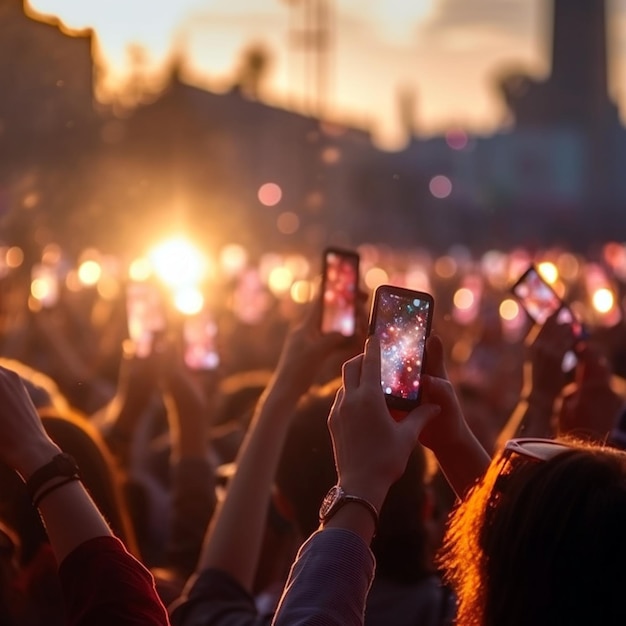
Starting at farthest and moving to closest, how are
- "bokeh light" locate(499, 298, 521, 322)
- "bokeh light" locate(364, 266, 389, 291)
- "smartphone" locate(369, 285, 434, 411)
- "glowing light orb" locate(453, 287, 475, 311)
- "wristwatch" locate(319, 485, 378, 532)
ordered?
"bokeh light" locate(364, 266, 389, 291) → "glowing light orb" locate(453, 287, 475, 311) → "bokeh light" locate(499, 298, 521, 322) → "smartphone" locate(369, 285, 434, 411) → "wristwatch" locate(319, 485, 378, 532)

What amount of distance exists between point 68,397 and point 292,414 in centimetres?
366

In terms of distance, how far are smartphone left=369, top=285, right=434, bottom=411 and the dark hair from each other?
0.33 m

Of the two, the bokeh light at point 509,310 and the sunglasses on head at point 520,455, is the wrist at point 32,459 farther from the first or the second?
the bokeh light at point 509,310

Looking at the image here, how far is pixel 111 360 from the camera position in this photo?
757 centimetres

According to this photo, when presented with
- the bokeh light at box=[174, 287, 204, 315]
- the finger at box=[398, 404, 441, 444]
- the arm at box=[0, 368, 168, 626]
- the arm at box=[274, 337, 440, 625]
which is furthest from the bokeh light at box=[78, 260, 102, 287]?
the arm at box=[274, 337, 440, 625]

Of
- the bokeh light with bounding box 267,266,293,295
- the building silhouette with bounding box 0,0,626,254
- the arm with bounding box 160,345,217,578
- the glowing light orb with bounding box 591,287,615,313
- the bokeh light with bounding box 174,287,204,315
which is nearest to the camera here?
the arm with bounding box 160,345,217,578

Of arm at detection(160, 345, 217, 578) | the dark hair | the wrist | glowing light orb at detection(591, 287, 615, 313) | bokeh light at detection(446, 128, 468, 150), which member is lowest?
arm at detection(160, 345, 217, 578)

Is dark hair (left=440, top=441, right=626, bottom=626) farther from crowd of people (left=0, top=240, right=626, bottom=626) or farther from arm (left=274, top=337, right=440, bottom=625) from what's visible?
arm (left=274, top=337, right=440, bottom=625)

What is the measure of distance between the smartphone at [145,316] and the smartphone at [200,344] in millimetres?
119

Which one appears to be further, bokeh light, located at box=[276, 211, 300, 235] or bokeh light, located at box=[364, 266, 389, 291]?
bokeh light, located at box=[276, 211, 300, 235]

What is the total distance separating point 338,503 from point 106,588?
0.40 meters

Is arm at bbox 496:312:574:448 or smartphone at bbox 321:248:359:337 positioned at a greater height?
smartphone at bbox 321:248:359:337

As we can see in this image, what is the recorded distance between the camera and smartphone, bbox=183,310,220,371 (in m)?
5.32

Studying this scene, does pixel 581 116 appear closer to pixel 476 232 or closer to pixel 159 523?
pixel 476 232
